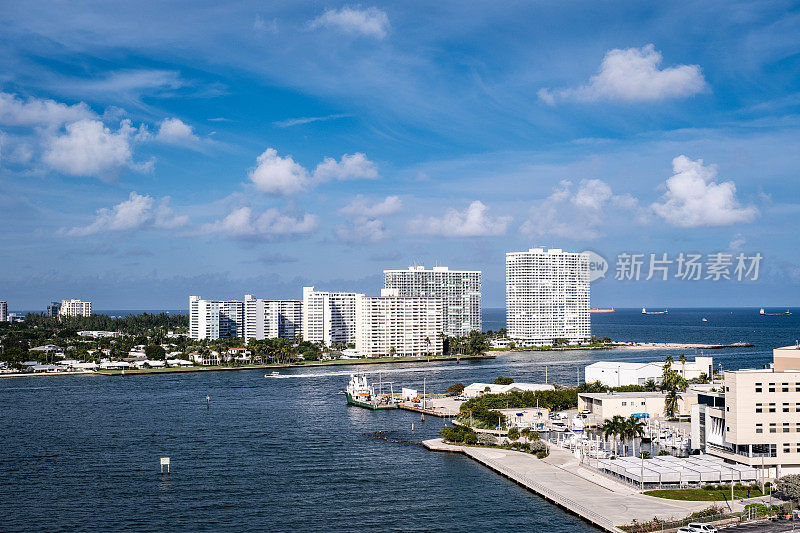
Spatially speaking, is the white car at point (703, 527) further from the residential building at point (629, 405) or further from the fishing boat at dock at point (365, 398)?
the fishing boat at dock at point (365, 398)

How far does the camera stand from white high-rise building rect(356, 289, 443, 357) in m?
130

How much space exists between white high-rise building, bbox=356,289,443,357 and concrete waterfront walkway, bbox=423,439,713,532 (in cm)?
8404

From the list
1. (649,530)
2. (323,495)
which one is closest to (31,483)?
(323,495)

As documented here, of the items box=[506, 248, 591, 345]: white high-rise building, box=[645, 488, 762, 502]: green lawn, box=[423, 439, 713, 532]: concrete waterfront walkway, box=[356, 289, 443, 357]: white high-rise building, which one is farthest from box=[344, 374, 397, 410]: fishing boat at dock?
box=[506, 248, 591, 345]: white high-rise building

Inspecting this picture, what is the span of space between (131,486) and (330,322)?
10963 centimetres

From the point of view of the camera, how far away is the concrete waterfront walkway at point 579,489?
30.6 meters

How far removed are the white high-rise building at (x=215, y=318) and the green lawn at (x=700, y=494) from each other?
12057 centimetres

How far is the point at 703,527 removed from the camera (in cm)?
2780

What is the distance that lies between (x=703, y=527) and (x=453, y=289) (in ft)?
457

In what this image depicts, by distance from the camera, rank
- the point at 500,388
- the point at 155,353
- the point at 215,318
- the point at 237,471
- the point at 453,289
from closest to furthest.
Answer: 1. the point at 237,471
2. the point at 500,388
3. the point at 155,353
4. the point at 215,318
5. the point at 453,289

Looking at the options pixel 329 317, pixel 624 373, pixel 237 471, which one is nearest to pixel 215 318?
pixel 329 317

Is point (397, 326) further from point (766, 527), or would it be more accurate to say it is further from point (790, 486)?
point (766, 527)

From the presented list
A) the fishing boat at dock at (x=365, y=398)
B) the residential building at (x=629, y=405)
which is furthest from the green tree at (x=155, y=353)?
the residential building at (x=629, y=405)

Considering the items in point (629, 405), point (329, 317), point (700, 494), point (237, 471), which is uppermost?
point (329, 317)
